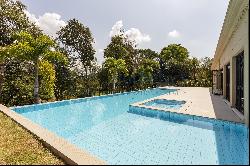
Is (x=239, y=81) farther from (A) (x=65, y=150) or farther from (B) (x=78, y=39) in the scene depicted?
(B) (x=78, y=39)

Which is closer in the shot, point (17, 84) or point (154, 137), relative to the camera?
point (154, 137)

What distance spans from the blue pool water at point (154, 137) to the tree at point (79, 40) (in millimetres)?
15996

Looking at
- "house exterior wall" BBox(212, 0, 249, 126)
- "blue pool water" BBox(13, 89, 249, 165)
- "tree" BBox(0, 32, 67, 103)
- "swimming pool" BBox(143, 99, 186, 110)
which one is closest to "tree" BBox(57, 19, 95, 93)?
"tree" BBox(0, 32, 67, 103)

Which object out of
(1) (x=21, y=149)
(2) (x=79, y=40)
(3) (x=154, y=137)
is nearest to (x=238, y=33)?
(3) (x=154, y=137)

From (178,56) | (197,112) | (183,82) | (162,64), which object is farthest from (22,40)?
(178,56)

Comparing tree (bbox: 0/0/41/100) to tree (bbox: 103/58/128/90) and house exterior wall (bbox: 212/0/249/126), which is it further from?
house exterior wall (bbox: 212/0/249/126)

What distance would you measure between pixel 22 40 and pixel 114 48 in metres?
20.0

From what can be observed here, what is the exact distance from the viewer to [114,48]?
33750mm

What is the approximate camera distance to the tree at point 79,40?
27875 millimetres

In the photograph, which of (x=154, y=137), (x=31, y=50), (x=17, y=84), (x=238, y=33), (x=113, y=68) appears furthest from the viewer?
(x=113, y=68)

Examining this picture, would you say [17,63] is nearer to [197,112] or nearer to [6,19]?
[6,19]

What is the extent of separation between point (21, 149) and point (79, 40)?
23.5m

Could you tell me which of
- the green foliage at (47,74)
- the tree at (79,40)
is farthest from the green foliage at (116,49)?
the green foliage at (47,74)

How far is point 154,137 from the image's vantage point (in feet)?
25.9
